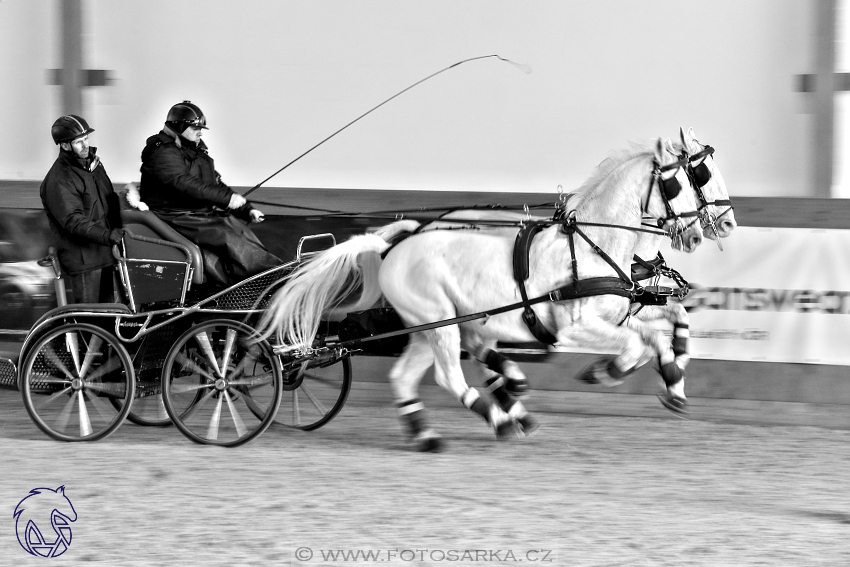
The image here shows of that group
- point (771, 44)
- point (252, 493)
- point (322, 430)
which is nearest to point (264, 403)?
point (322, 430)

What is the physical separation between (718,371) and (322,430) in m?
2.82

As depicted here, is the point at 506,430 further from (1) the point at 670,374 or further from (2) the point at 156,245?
(2) the point at 156,245

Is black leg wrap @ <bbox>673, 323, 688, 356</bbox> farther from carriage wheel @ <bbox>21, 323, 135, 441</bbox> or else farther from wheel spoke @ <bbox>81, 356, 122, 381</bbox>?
wheel spoke @ <bbox>81, 356, 122, 381</bbox>

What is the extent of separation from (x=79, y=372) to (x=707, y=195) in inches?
149

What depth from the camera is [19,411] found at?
25.3 feet

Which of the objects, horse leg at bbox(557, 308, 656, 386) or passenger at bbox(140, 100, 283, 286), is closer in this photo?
horse leg at bbox(557, 308, 656, 386)

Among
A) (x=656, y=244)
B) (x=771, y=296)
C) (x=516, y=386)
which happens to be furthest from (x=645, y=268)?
(x=771, y=296)

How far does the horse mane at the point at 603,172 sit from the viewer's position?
6.27 m

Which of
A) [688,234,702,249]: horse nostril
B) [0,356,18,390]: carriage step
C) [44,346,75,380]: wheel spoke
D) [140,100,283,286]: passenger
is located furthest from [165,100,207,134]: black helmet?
[688,234,702,249]: horse nostril

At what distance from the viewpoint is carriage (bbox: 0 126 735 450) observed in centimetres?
612

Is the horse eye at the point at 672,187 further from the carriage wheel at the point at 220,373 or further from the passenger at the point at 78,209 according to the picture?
the passenger at the point at 78,209

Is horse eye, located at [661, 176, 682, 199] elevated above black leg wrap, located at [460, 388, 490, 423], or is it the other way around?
horse eye, located at [661, 176, 682, 199]

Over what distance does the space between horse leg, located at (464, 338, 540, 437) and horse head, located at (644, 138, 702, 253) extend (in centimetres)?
119

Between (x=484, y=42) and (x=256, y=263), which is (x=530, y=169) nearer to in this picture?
(x=484, y=42)
